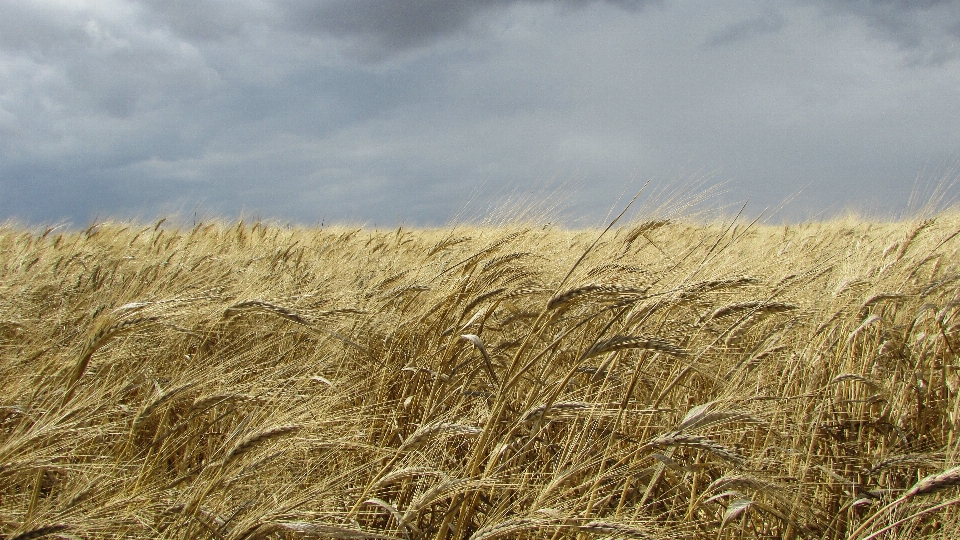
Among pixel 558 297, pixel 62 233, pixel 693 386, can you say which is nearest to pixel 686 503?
pixel 693 386

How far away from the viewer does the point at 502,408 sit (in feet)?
4.66

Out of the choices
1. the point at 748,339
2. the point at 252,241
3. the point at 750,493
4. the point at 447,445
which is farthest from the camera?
the point at 252,241

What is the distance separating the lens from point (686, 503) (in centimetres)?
169

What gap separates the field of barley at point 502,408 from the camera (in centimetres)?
127

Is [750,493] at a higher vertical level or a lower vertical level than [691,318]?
lower

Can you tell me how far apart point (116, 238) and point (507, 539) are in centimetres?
681

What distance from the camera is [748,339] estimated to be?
2547 millimetres

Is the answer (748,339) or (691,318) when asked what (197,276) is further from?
(748,339)

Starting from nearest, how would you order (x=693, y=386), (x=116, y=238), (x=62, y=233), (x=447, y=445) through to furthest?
(x=447, y=445) < (x=693, y=386) < (x=62, y=233) < (x=116, y=238)

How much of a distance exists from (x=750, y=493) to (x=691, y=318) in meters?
0.62

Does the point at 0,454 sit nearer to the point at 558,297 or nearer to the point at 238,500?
the point at 238,500

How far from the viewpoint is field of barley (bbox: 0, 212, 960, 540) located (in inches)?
50.1

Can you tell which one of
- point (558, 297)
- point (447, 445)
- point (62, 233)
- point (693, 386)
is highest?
point (62, 233)

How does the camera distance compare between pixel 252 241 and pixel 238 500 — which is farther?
pixel 252 241
